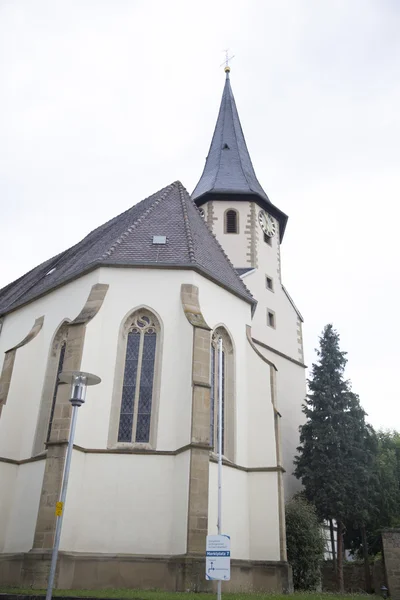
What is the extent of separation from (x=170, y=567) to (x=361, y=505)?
959 centimetres

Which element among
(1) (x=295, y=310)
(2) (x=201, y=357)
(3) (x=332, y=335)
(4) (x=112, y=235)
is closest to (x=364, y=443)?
(3) (x=332, y=335)

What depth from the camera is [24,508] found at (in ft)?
44.3

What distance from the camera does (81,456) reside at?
12797 millimetres

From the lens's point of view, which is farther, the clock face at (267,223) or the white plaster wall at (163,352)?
the clock face at (267,223)

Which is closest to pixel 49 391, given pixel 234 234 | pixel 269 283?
pixel 269 283

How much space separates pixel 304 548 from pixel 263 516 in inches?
134

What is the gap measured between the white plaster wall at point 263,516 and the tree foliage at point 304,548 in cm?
315

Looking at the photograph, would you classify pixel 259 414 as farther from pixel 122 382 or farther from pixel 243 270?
pixel 243 270

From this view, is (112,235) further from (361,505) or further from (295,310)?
(361,505)

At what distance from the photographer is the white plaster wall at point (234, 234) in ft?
80.2

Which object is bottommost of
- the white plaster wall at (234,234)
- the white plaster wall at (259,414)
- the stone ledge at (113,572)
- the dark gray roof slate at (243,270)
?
the stone ledge at (113,572)

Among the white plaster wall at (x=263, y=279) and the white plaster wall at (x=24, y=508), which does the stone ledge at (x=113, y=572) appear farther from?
the white plaster wall at (x=263, y=279)

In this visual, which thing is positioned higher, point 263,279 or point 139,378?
point 263,279

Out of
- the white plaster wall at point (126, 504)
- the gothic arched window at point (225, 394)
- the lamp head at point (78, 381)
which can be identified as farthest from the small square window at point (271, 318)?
the lamp head at point (78, 381)
